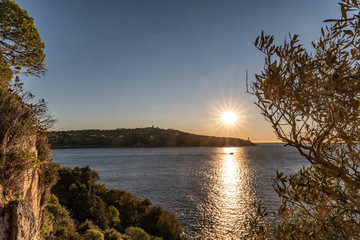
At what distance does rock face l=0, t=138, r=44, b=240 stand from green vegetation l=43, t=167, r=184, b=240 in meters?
4.29

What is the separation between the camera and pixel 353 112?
9.98ft

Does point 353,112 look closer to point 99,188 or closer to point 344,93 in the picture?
point 344,93

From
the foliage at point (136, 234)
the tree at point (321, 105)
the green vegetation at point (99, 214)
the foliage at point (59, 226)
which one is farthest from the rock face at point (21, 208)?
the foliage at point (136, 234)

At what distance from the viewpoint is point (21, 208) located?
18.8 ft

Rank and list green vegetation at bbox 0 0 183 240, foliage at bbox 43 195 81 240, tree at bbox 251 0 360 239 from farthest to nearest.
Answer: foliage at bbox 43 195 81 240 < green vegetation at bbox 0 0 183 240 < tree at bbox 251 0 360 239

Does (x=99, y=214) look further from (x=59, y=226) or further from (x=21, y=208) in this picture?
(x=21, y=208)

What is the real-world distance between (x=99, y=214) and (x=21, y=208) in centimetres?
1176

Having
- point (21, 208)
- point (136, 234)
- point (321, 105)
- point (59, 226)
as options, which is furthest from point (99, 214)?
point (321, 105)

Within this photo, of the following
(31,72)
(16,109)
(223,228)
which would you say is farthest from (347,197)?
(223,228)

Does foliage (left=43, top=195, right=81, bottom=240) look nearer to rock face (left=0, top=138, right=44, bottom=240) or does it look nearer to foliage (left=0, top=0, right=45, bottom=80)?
rock face (left=0, top=138, right=44, bottom=240)

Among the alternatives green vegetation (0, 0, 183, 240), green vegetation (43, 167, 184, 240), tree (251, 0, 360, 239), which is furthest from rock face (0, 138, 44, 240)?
tree (251, 0, 360, 239)

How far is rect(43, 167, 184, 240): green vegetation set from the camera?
12.2 meters

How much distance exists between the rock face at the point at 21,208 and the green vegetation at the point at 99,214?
4.29 meters

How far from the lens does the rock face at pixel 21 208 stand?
5.25 metres
